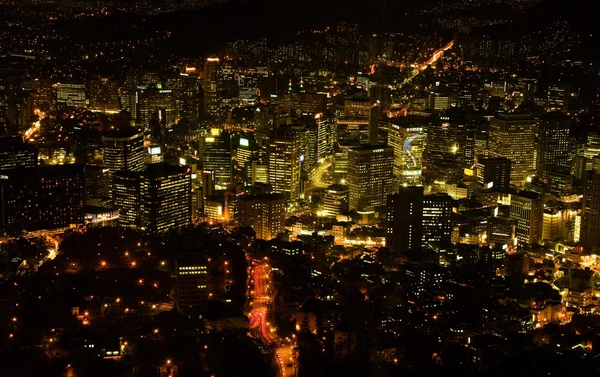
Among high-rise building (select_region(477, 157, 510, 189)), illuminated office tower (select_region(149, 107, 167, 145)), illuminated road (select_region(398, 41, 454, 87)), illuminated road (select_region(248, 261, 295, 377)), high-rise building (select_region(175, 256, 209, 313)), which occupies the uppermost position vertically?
illuminated road (select_region(398, 41, 454, 87))

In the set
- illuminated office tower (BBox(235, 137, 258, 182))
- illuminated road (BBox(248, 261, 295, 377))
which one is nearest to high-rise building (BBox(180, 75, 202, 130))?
illuminated office tower (BBox(235, 137, 258, 182))

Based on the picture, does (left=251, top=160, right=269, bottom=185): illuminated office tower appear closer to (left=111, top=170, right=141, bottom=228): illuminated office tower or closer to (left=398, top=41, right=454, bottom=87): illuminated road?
Result: (left=111, top=170, right=141, bottom=228): illuminated office tower

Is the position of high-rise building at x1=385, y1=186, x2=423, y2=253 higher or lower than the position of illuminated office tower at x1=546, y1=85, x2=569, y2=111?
lower

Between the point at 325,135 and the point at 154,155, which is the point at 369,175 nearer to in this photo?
the point at 325,135

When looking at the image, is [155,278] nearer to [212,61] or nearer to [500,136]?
[500,136]

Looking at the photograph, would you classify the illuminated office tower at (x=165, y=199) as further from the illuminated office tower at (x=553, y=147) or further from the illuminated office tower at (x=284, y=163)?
the illuminated office tower at (x=553, y=147)

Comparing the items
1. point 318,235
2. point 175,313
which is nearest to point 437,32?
point 318,235
